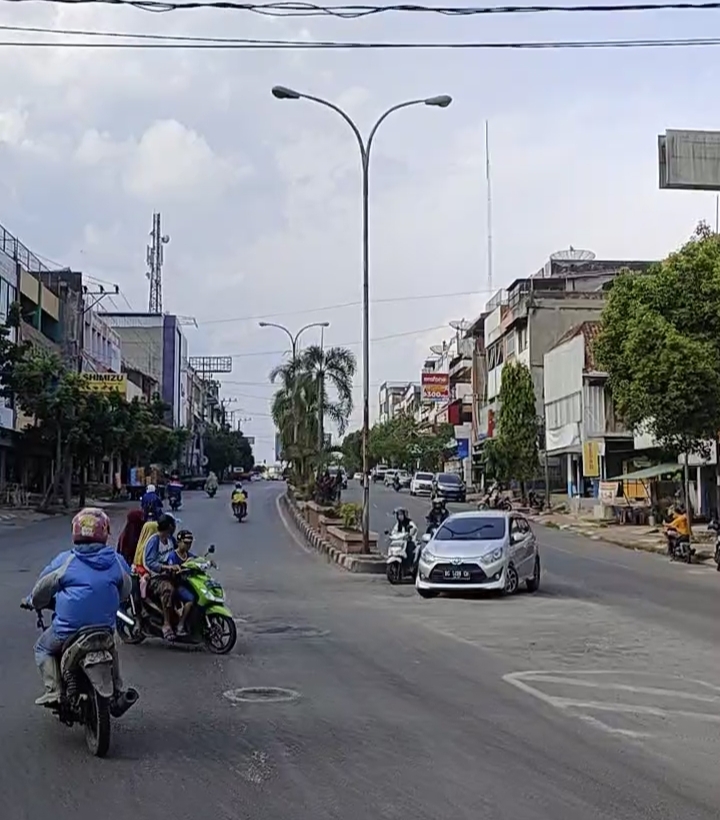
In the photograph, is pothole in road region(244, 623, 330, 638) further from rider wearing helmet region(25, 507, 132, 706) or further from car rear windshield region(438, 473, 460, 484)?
car rear windshield region(438, 473, 460, 484)

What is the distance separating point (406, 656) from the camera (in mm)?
13172

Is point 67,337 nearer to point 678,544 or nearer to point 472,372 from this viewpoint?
point 472,372

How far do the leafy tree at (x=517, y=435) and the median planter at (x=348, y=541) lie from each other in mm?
31092

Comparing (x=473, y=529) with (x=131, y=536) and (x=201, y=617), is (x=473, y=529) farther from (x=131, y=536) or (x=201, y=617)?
(x=201, y=617)

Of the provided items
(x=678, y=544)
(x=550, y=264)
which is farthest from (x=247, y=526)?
(x=550, y=264)

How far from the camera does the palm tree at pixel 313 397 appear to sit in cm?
5369

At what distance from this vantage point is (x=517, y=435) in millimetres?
62500

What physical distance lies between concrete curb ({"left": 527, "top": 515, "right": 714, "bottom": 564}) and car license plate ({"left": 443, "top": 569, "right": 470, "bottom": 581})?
12.9 metres

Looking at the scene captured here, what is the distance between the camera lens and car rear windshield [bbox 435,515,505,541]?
69.4 ft

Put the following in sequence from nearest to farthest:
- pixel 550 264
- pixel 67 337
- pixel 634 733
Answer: pixel 634 733 < pixel 67 337 < pixel 550 264

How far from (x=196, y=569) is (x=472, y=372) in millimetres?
84542

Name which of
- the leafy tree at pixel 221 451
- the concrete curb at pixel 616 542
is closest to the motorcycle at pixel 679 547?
the concrete curb at pixel 616 542

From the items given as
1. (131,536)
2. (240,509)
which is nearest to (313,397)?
(240,509)

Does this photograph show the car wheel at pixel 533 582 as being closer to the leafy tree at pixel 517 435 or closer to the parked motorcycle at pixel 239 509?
the parked motorcycle at pixel 239 509
